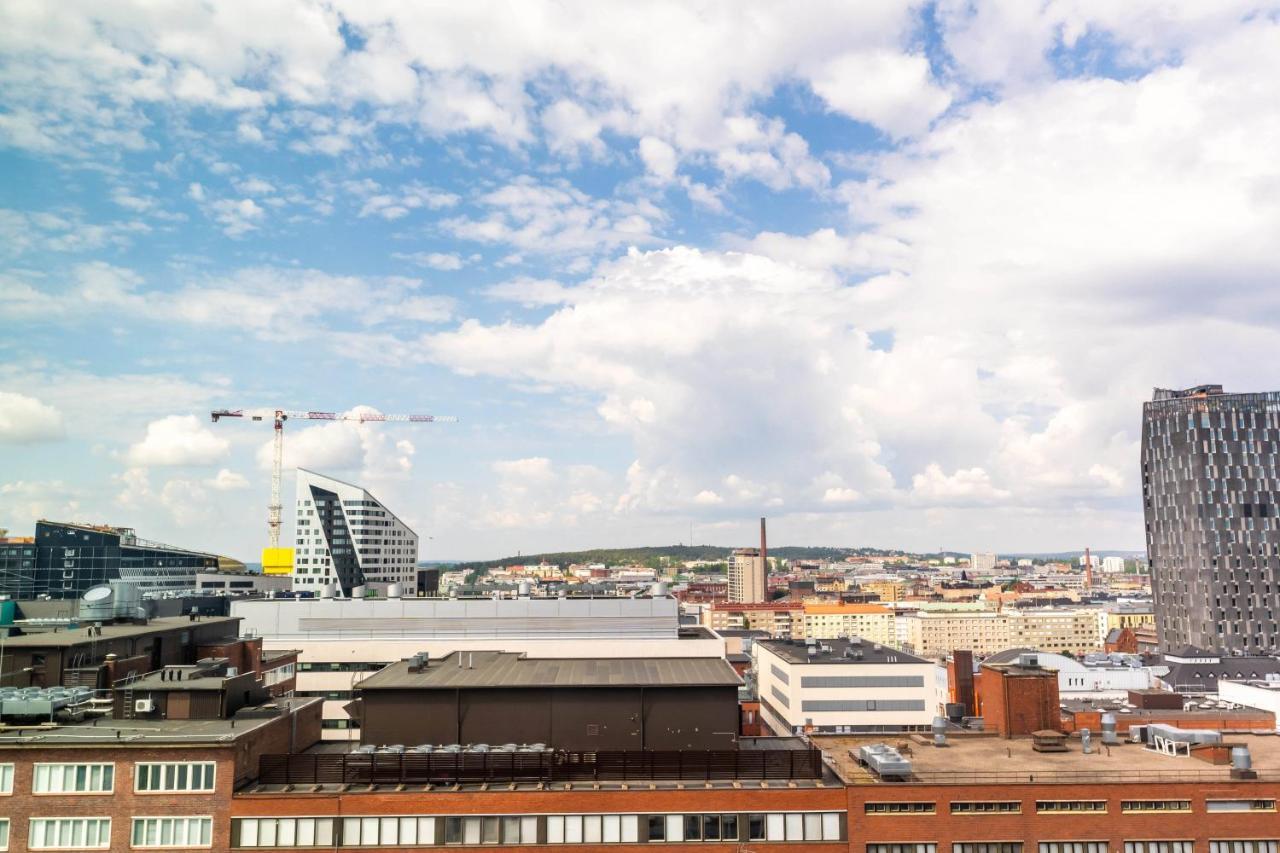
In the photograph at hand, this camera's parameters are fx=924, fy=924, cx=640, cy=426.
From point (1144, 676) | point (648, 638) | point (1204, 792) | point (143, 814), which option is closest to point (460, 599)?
point (648, 638)

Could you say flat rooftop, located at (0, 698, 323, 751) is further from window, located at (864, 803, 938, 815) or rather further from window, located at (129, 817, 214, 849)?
window, located at (864, 803, 938, 815)

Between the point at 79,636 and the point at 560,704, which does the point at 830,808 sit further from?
the point at 79,636

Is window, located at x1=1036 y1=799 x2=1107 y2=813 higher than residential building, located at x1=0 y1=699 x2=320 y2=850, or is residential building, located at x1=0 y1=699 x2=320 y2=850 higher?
residential building, located at x1=0 y1=699 x2=320 y2=850

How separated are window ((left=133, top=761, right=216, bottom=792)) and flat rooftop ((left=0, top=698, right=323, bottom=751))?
1126 mm

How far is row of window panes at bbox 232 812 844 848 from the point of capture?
4394cm

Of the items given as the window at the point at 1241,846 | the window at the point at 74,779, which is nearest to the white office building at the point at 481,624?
the window at the point at 74,779

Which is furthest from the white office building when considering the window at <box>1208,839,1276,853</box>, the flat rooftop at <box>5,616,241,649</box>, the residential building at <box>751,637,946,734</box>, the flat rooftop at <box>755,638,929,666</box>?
the window at <box>1208,839,1276,853</box>

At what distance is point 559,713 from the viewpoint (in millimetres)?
52594

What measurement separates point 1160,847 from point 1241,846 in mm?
4101

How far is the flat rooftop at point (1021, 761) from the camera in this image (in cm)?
4862

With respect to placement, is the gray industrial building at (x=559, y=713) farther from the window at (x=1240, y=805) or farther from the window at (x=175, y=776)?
the window at (x=1240, y=805)

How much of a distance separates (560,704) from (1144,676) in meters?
125

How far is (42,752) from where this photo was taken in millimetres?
43656

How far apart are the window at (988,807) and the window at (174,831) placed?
36.4 meters
